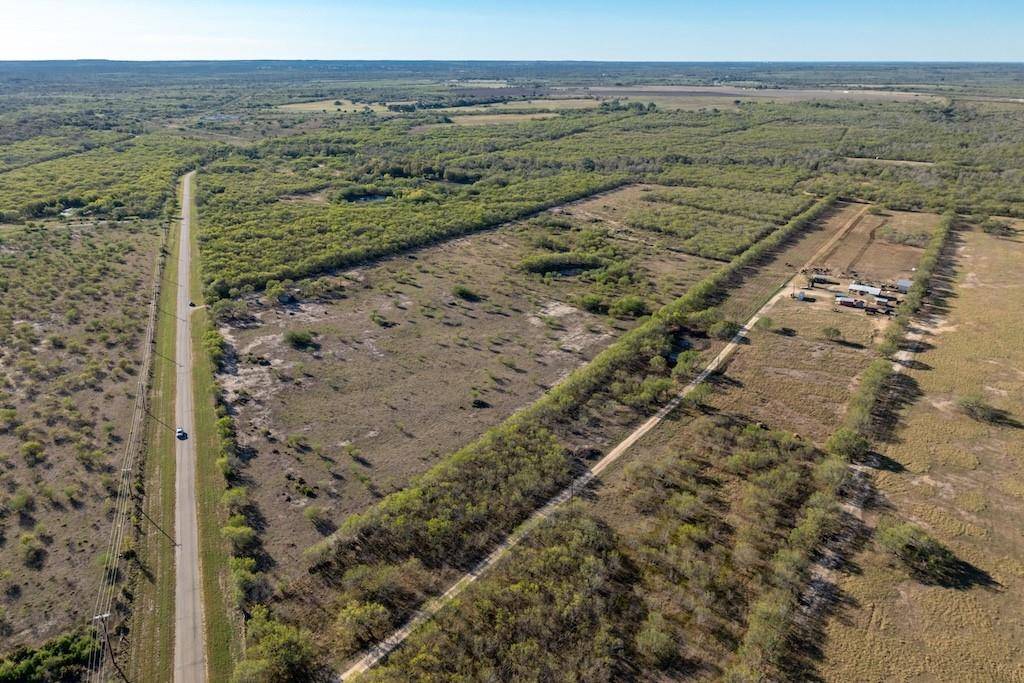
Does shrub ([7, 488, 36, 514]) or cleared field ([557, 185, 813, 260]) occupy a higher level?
cleared field ([557, 185, 813, 260])

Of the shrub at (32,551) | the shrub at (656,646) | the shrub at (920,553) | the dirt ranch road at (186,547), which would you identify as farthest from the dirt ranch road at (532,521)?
the shrub at (32,551)

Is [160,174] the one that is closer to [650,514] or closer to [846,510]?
[650,514]

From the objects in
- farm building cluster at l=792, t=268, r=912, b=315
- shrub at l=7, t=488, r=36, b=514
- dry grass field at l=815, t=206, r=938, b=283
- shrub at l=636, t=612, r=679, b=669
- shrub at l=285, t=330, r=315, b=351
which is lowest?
shrub at l=636, t=612, r=679, b=669

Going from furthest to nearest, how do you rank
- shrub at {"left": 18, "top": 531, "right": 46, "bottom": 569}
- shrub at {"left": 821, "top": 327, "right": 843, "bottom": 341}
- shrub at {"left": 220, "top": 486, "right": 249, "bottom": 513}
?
shrub at {"left": 821, "top": 327, "right": 843, "bottom": 341}, shrub at {"left": 220, "top": 486, "right": 249, "bottom": 513}, shrub at {"left": 18, "top": 531, "right": 46, "bottom": 569}

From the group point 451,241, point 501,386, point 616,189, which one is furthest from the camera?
point 616,189

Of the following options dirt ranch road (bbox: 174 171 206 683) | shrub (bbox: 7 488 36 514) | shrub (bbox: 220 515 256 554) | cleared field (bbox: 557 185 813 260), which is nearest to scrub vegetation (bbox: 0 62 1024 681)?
shrub (bbox: 220 515 256 554)

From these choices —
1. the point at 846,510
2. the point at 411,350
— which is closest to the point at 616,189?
the point at 411,350

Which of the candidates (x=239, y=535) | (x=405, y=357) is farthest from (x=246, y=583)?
(x=405, y=357)

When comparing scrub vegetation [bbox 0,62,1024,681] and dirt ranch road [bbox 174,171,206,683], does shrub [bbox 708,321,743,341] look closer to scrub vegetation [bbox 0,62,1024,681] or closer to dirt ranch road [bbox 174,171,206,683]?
scrub vegetation [bbox 0,62,1024,681]
